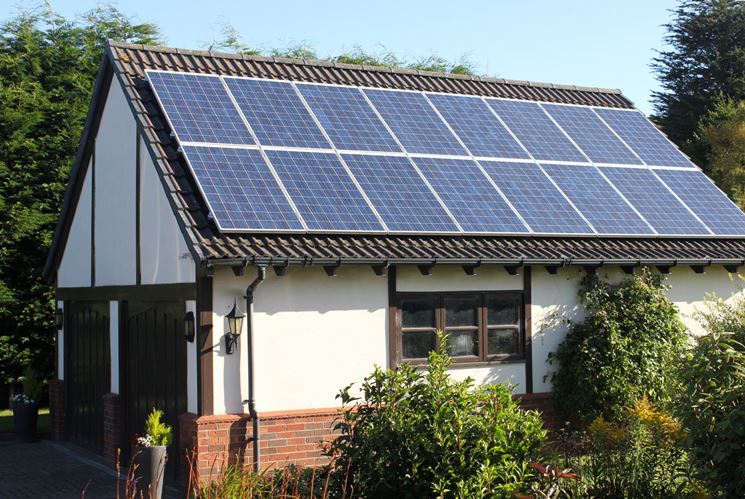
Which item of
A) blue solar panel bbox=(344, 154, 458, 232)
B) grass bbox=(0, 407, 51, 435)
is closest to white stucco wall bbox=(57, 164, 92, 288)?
grass bbox=(0, 407, 51, 435)

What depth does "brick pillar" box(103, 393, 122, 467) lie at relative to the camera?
54.2 feet

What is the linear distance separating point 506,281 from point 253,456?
488 cm

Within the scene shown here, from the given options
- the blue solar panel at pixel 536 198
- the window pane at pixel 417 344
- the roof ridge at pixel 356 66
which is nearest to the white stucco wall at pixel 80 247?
the roof ridge at pixel 356 66

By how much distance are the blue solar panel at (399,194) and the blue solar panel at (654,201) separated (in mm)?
4283

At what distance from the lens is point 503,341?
1563 cm

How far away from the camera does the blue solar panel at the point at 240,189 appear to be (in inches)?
543

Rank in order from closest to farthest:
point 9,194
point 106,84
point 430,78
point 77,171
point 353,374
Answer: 1. point 353,374
2. point 106,84
3. point 77,171
4. point 430,78
5. point 9,194

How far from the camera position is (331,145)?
16156 mm

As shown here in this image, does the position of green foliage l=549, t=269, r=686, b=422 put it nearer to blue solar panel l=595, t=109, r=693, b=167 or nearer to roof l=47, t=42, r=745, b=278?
roof l=47, t=42, r=745, b=278

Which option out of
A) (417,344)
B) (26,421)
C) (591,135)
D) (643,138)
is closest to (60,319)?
(26,421)

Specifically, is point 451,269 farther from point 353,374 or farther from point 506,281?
point 353,374

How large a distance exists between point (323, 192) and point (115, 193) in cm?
409

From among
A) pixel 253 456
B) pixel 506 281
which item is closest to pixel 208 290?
pixel 253 456

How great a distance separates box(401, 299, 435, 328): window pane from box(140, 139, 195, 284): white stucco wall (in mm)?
3229
